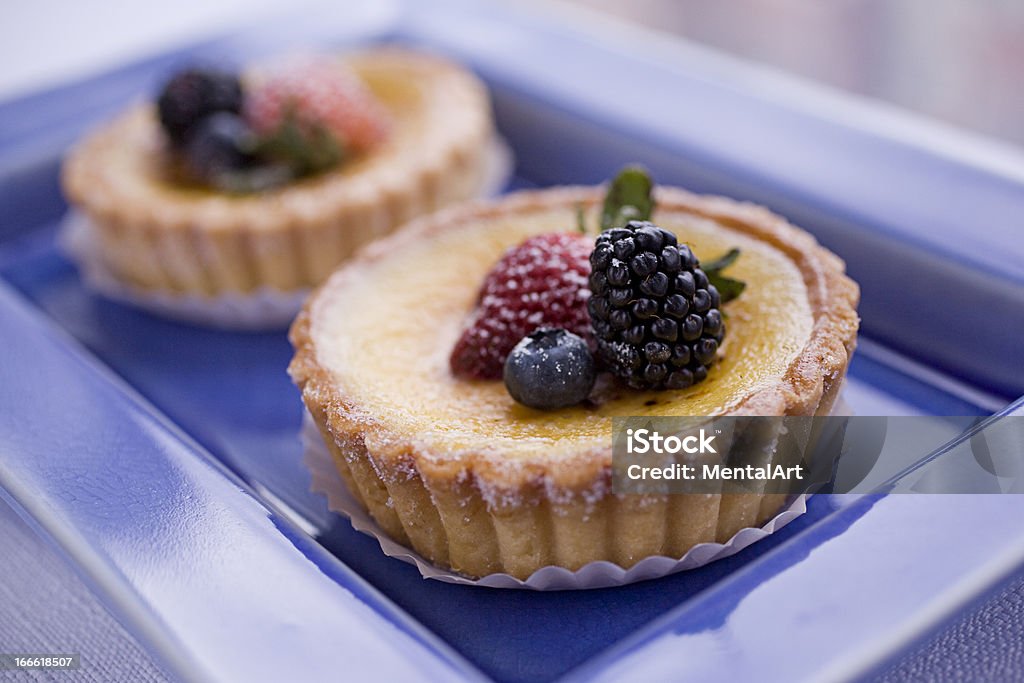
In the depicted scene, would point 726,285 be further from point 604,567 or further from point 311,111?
point 311,111

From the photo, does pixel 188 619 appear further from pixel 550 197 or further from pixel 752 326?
pixel 550 197

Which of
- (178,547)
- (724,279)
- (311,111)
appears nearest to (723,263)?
(724,279)

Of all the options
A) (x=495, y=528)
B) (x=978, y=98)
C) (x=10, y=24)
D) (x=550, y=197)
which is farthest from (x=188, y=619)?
(x=10, y=24)

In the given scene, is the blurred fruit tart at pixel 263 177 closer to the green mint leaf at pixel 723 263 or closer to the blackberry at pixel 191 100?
the blackberry at pixel 191 100

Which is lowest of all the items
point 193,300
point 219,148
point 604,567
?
point 193,300

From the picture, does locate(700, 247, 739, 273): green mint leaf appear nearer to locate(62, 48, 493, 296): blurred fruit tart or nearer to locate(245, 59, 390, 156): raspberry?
locate(62, 48, 493, 296): blurred fruit tart
